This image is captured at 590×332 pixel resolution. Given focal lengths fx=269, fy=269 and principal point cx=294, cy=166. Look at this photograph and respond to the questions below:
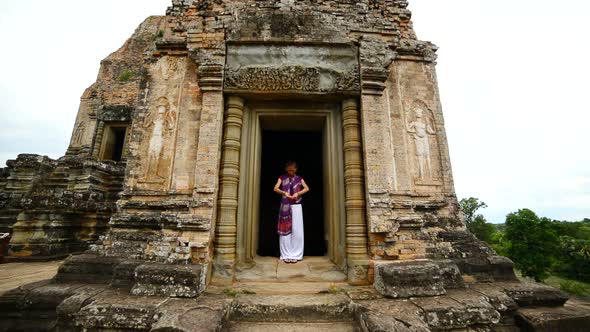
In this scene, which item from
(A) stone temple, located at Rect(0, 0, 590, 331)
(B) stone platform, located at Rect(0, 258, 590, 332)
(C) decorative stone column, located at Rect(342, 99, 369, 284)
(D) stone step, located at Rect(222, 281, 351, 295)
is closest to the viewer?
(B) stone platform, located at Rect(0, 258, 590, 332)

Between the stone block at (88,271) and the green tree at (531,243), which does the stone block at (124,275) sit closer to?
the stone block at (88,271)

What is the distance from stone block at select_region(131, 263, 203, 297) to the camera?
3.70 m

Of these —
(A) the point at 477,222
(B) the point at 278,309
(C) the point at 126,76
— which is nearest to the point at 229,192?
(B) the point at 278,309

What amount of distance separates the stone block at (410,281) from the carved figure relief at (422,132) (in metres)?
2.11

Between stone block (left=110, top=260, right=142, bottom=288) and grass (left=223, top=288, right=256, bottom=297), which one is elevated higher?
stone block (left=110, top=260, right=142, bottom=288)

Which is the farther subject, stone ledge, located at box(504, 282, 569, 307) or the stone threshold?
the stone threshold

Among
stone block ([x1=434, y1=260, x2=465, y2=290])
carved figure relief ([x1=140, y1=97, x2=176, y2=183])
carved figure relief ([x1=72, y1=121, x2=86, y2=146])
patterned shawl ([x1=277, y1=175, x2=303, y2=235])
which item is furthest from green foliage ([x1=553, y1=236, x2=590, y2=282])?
carved figure relief ([x1=72, y1=121, x2=86, y2=146])

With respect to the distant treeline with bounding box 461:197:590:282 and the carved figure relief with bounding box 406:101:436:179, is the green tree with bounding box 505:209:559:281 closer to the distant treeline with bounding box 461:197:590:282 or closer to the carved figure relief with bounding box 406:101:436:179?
the distant treeline with bounding box 461:197:590:282

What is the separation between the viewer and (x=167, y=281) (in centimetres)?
375

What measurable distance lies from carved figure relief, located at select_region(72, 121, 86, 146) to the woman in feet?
48.4

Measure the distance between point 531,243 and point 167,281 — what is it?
717 inches

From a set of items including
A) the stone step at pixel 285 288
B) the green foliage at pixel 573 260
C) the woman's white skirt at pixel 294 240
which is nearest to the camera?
the stone step at pixel 285 288

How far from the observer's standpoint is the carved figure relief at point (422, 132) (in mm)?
5504

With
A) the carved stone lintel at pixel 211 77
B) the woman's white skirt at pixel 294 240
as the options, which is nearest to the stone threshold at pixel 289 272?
the woman's white skirt at pixel 294 240
